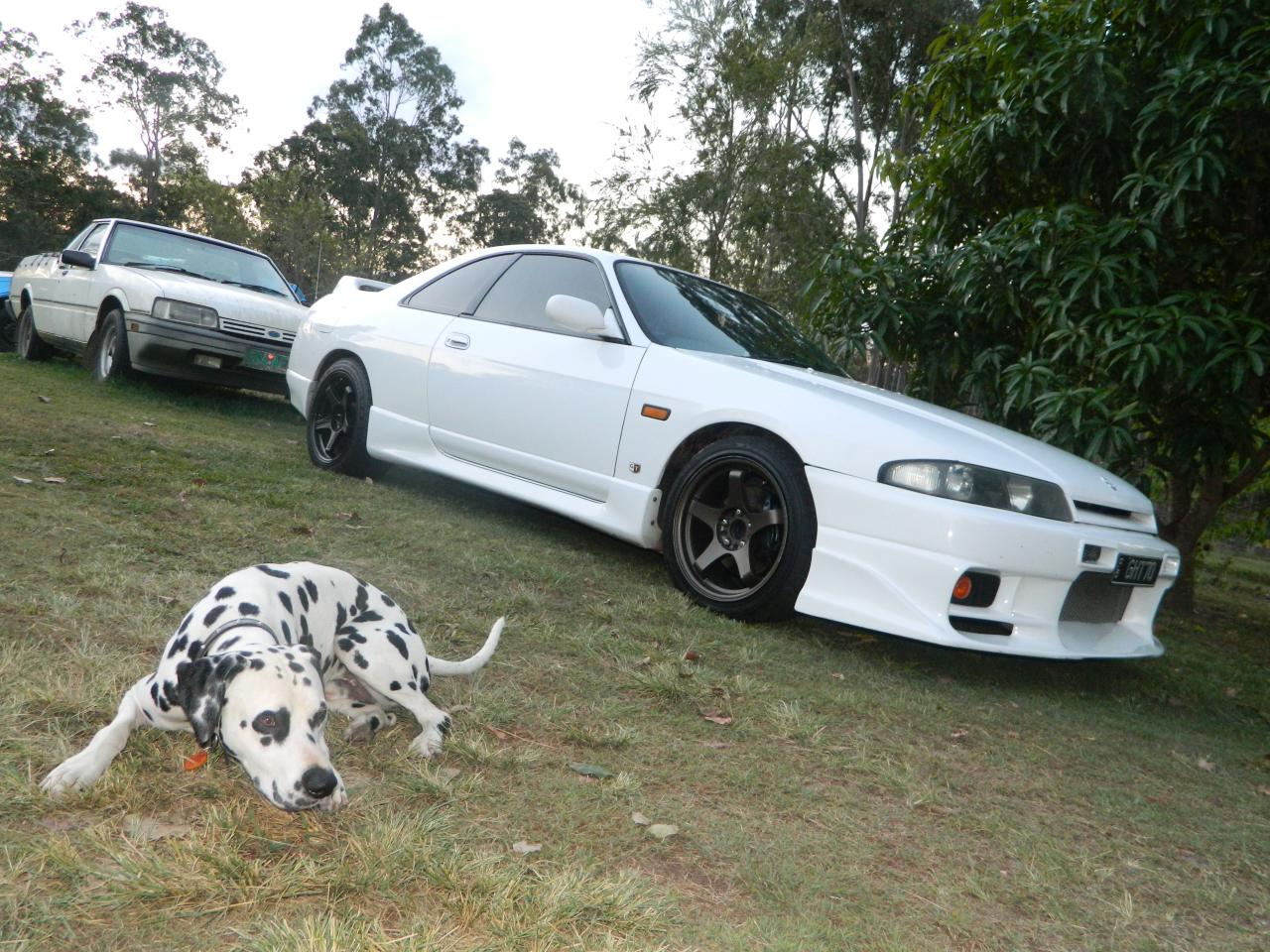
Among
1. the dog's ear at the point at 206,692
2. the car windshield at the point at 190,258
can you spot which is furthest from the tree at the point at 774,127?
the dog's ear at the point at 206,692

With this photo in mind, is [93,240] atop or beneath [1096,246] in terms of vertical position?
beneath

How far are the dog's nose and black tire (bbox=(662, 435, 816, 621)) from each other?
224 centimetres

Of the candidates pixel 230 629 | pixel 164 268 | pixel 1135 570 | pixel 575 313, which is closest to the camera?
pixel 230 629

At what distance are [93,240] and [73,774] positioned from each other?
8.61 metres

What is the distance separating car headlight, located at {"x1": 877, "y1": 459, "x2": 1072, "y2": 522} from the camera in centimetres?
351

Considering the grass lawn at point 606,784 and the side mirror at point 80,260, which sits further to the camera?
the side mirror at point 80,260

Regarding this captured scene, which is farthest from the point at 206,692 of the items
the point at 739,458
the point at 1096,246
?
the point at 1096,246

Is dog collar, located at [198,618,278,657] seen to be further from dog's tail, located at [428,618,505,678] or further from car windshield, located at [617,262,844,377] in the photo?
car windshield, located at [617,262,844,377]

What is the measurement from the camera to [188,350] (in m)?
7.69

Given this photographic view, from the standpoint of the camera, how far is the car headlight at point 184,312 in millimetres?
7699

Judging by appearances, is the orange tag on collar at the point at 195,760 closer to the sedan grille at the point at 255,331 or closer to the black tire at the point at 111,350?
the sedan grille at the point at 255,331

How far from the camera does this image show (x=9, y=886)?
1668mm

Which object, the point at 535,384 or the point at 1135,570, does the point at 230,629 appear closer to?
the point at 535,384

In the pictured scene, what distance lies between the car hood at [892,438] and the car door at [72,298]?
6665 mm
